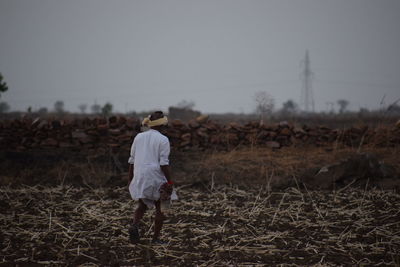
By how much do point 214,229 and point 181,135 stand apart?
6.33m

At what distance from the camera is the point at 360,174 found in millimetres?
7734

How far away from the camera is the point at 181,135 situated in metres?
11.3

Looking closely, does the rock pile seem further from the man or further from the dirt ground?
the man

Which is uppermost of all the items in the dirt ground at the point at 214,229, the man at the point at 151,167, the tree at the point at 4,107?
the tree at the point at 4,107

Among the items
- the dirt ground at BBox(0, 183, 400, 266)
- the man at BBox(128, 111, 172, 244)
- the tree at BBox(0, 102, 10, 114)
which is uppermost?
the tree at BBox(0, 102, 10, 114)

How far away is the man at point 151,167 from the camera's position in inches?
174

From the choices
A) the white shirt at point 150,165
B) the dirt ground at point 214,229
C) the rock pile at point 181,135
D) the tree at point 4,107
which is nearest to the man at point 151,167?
the white shirt at point 150,165

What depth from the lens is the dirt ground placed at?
413 cm

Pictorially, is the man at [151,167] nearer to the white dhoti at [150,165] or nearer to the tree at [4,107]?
the white dhoti at [150,165]

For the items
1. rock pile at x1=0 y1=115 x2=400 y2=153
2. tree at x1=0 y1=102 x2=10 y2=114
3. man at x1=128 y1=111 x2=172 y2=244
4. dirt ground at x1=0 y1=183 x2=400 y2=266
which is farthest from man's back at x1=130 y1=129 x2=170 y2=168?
tree at x1=0 y1=102 x2=10 y2=114

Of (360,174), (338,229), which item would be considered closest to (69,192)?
(338,229)

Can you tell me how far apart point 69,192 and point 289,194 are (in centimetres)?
429

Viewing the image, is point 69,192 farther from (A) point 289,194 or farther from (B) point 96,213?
(A) point 289,194

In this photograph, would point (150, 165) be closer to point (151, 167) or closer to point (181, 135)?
point (151, 167)
